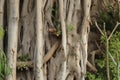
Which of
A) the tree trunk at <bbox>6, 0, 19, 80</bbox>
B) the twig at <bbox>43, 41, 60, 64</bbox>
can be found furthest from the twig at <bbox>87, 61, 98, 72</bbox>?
the tree trunk at <bbox>6, 0, 19, 80</bbox>

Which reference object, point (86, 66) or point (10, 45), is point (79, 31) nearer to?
point (86, 66)

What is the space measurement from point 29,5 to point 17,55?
550 mm

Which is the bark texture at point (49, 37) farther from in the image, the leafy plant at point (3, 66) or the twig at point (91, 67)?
the twig at point (91, 67)

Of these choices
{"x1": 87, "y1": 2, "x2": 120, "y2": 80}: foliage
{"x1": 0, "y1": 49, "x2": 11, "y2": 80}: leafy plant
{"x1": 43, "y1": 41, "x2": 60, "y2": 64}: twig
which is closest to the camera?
{"x1": 0, "y1": 49, "x2": 11, "y2": 80}: leafy plant

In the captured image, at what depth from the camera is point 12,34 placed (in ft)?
12.4

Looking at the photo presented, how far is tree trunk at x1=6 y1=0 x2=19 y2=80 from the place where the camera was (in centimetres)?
377

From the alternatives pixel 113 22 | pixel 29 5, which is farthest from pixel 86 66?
pixel 29 5

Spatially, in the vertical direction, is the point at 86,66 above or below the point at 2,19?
below

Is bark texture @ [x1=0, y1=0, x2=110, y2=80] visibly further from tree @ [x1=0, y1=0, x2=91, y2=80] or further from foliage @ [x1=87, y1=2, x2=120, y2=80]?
foliage @ [x1=87, y1=2, x2=120, y2=80]

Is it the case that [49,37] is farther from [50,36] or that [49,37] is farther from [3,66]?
[3,66]

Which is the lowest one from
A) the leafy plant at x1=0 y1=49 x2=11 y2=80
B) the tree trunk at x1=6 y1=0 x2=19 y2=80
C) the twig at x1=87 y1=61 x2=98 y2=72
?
the twig at x1=87 y1=61 x2=98 y2=72

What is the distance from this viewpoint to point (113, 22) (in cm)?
468

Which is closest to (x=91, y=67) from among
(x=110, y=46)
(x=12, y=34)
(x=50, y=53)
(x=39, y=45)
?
(x=110, y=46)

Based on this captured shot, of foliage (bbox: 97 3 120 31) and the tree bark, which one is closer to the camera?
the tree bark
